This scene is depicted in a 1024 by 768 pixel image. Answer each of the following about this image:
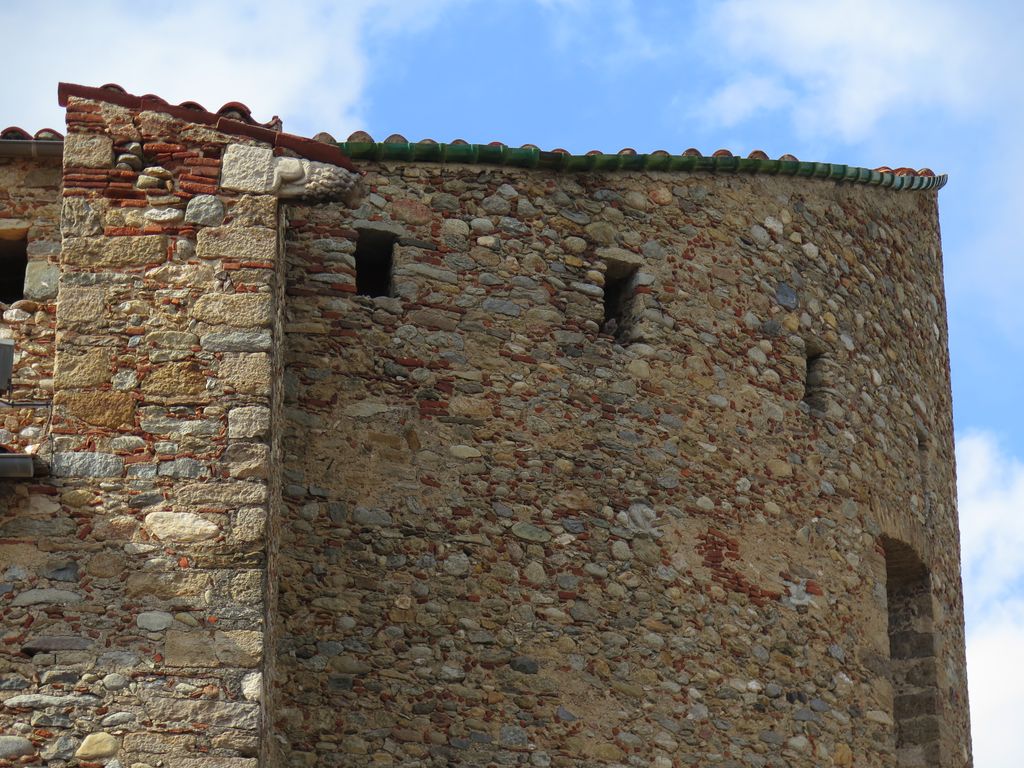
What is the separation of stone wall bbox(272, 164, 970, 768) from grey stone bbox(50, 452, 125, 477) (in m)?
2.09

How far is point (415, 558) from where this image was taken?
11180mm

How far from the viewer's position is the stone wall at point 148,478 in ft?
28.2

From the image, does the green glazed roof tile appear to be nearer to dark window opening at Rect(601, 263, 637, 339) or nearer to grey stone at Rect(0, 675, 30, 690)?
dark window opening at Rect(601, 263, 637, 339)

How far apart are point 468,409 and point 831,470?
282cm

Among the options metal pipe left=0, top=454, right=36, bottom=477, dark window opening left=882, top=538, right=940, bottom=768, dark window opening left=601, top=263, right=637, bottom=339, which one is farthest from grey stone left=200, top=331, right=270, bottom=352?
dark window opening left=882, top=538, right=940, bottom=768

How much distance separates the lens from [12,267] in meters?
10.5

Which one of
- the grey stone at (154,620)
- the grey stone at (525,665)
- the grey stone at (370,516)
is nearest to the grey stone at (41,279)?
the grey stone at (154,620)

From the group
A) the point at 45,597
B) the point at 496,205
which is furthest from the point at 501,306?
the point at 45,597

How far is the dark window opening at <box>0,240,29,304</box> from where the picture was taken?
10.3 metres

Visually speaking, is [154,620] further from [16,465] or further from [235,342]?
[235,342]

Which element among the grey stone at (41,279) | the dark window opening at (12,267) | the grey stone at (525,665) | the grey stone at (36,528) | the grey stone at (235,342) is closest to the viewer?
the grey stone at (36,528)

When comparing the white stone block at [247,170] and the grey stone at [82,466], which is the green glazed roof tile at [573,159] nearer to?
the white stone block at [247,170]

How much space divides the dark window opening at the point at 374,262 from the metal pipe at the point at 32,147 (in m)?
2.37

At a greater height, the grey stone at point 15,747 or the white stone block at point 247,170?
the white stone block at point 247,170
